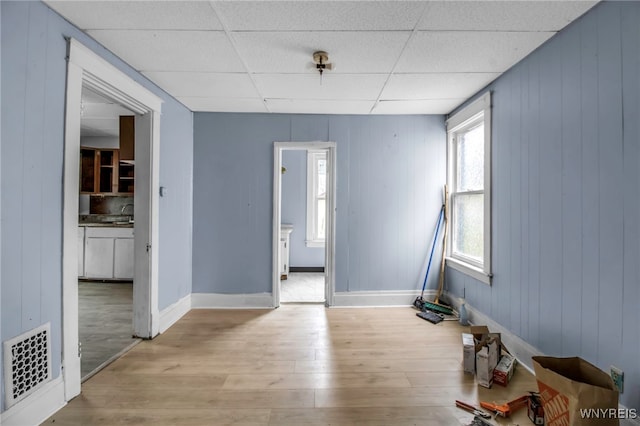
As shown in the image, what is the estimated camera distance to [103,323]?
3152mm

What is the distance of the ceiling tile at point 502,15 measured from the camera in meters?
1.71

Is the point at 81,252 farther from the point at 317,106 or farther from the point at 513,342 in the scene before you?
the point at 513,342

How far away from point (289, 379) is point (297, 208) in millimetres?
3845

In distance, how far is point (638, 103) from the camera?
4.97 feet

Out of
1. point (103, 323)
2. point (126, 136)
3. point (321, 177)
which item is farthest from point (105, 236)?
point (321, 177)

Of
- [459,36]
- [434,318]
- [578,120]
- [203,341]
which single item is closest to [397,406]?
[434,318]

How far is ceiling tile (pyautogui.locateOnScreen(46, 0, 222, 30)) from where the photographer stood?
1.72m

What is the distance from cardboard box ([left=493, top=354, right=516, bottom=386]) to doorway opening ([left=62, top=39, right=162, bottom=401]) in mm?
2766

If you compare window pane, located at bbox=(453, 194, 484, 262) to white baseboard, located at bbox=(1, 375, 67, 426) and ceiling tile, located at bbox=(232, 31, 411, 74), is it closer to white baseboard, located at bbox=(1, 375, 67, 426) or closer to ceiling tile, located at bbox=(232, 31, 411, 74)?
ceiling tile, located at bbox=(232, 31, 411, 74)

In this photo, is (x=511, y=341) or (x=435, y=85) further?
(x=435, y=85)

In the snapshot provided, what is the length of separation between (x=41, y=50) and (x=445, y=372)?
328 centimetres

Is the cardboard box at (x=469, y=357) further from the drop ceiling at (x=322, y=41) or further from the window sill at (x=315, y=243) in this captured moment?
the window sill at (x=315, y=243)

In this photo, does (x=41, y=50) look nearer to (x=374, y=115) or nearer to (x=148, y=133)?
(x=148, y=133)

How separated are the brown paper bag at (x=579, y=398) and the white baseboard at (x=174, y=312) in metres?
3.03
